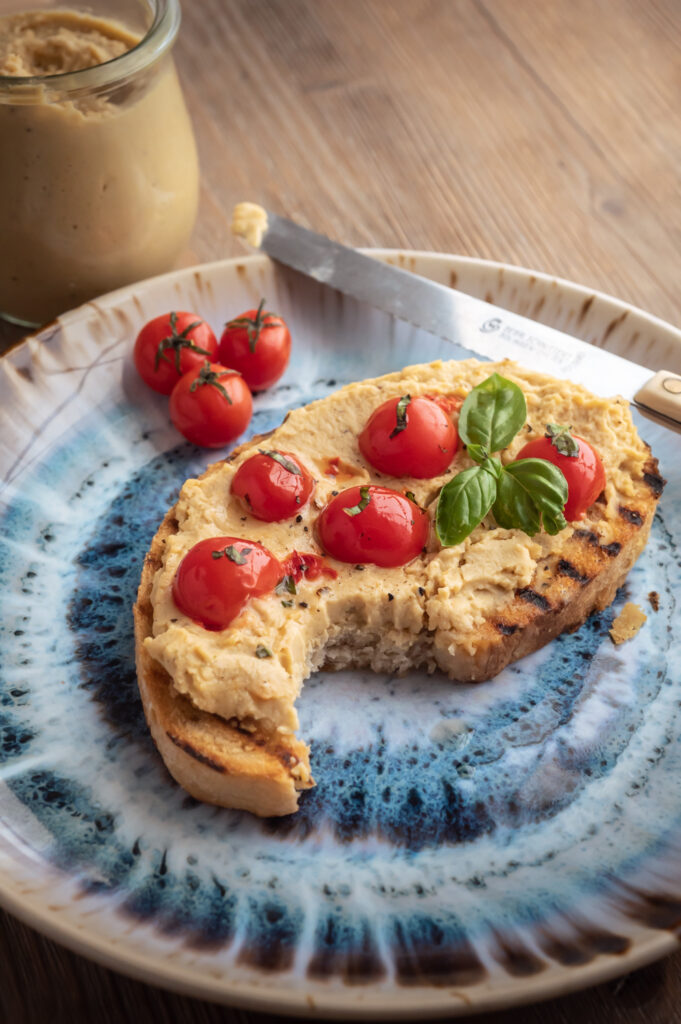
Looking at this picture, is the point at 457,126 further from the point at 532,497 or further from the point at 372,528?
the point at 372,528

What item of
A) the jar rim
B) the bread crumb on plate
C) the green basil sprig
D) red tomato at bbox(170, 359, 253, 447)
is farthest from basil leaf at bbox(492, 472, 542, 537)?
the jar rim

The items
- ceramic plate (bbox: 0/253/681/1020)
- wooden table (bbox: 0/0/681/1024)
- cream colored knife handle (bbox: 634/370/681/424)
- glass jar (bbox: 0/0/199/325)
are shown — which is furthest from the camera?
wooden table (bbox: 0/0/681/1024)

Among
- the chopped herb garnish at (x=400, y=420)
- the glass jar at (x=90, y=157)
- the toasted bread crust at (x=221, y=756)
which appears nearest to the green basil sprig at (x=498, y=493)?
the chopped herb garnish at (x=400, y=420)

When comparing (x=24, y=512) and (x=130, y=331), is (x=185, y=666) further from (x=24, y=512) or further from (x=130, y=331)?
(x=130, y=331)

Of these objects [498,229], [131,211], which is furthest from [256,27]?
[131,211]

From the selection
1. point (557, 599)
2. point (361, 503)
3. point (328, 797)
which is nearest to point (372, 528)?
point (361, 503)

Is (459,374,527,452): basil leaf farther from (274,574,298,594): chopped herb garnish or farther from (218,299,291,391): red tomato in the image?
(218,299,291,391): red tomato

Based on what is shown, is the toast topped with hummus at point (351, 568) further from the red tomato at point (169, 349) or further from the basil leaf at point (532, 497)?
the red tomato at point (169, 349)
